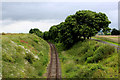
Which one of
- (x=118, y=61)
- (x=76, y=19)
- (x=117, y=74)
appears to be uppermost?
(x=76, y=19)

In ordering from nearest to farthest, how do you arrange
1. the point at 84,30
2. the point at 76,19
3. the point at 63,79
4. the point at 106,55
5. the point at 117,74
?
the point at 117,74 < the point at 63,79 < the point at 106,55 < the point at 84,30 < the point at 76,19

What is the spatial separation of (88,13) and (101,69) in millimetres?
23690

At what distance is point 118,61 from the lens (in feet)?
48.0

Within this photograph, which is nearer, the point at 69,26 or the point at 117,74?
the point at 117,74

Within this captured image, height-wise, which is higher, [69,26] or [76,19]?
[76,19]

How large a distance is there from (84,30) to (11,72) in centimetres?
2325

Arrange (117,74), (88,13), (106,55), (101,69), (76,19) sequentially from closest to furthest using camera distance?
(117,74) < (101,69) < (106,55) < (88,13) < (76,19)

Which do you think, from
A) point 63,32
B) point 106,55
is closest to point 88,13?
point 63,32

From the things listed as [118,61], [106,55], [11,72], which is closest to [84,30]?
[106,55]

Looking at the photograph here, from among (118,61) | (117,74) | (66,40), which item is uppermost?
(66,40)

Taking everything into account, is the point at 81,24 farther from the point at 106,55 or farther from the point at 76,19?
the point at 106,55

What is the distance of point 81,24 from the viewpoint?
115ft

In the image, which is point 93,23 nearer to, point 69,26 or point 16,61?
point 69,26

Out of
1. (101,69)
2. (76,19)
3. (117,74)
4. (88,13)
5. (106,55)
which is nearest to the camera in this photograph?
(117,74)
